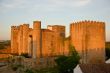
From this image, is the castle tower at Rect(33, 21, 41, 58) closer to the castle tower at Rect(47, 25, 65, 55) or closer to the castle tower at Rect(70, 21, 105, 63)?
the castle tower at Rect(47, 25, 65, 55)

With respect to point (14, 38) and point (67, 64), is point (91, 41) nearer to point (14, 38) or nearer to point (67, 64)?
point (67, 64)

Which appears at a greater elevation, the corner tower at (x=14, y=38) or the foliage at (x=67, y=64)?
the corner tower at (x=14, y=38)

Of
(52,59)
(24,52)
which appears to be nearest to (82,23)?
(52,59)

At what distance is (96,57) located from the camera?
117 ft

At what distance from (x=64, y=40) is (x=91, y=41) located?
4942 mm

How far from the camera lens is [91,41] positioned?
3597 centimetres

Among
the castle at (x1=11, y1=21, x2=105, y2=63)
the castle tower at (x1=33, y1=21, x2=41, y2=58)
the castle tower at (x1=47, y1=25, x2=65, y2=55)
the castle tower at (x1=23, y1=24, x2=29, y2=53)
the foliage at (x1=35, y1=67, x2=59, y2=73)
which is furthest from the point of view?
the castle tower at (x1=23, y1=24, x2=29, y2=53)

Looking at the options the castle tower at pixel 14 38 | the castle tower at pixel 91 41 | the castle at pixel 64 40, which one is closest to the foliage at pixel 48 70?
the castle at pixel 64 40

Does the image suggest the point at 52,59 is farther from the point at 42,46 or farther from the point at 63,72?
the point at 63,72

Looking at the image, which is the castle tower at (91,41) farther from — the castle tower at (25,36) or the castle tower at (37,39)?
the castle tower at (25,36)

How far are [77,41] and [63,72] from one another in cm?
613

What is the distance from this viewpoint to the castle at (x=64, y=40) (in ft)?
118

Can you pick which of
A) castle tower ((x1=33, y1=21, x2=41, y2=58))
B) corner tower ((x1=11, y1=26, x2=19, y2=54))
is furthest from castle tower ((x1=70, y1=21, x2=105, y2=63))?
corner tower ((x1=11, y1=26, x2=19, y2=54))

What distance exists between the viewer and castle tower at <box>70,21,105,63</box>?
3569 cm
